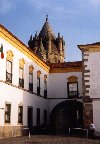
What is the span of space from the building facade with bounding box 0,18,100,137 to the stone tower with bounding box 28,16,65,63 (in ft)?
77.1

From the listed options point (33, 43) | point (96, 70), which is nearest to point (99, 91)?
point (96, 70)

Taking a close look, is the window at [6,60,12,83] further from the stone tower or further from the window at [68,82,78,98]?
the stone tower

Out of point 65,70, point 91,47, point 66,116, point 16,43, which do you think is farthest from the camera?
Answer: point 66,116

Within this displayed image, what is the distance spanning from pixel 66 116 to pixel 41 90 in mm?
5824

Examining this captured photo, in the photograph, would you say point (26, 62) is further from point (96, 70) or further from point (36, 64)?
point (96, 70)

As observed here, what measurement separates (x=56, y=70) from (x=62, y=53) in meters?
27.6

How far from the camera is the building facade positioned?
2275 cm

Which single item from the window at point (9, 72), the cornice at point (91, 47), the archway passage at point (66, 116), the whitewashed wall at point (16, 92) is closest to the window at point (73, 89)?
the archway passage at point (66, 116)

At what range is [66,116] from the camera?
116 feet

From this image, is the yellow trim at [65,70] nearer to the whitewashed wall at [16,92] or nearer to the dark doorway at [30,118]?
the whitewashed wall at [16,92]

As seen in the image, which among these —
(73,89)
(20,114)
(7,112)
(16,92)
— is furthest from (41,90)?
(7,112)

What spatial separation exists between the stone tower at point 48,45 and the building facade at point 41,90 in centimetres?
2349

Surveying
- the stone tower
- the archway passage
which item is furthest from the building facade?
the stone tower

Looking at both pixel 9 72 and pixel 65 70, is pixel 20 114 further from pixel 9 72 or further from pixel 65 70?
pixel 65 70
